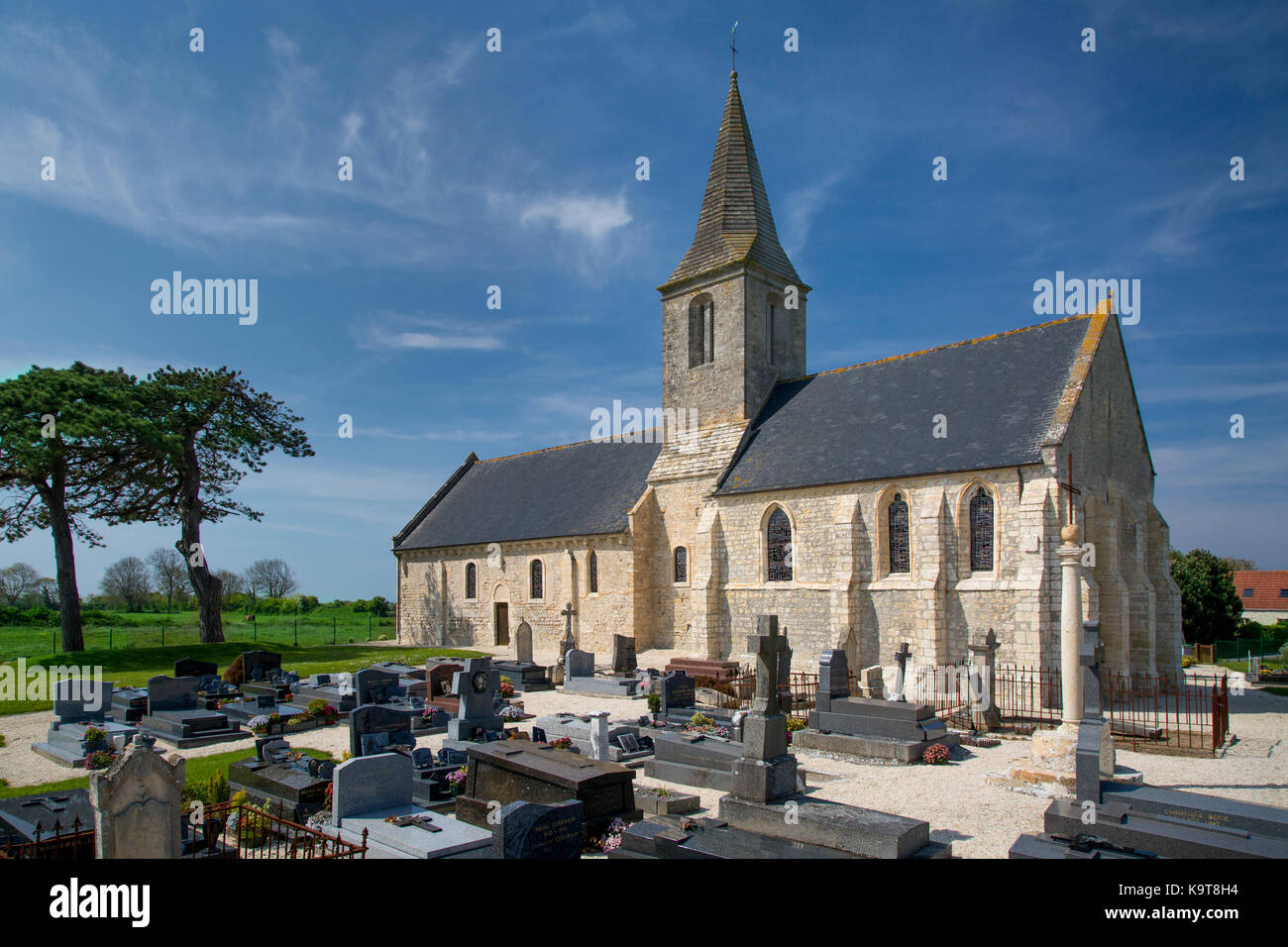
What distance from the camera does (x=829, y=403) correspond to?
999 inches

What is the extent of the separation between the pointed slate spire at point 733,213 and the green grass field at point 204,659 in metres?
17.7

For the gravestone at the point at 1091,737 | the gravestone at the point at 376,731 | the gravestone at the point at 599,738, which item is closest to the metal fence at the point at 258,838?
the gravestone at the point at 376,731

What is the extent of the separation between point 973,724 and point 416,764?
10594mm

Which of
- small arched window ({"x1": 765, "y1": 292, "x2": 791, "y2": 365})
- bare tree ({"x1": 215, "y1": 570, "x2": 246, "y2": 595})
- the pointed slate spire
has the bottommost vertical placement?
bare tree ({"x1": 215, "y1": 570, "x2": 246, "y2": 595})

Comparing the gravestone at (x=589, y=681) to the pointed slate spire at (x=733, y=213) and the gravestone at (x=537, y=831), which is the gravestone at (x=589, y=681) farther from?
the pointed slate spire at (x=733, y=213)

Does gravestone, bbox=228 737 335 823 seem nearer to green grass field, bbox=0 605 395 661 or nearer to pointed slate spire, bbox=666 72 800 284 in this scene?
green grass field, bbox=0 605 395 661

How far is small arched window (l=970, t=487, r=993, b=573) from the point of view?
19.1 m

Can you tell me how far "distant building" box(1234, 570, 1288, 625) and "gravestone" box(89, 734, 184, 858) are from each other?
56403mm

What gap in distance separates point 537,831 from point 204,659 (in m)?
24.7

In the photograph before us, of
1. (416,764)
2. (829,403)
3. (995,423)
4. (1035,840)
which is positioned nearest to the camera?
(1035,840)

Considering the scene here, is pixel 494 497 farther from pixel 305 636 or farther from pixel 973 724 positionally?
pixel 973 724

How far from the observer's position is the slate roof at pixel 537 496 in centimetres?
3011

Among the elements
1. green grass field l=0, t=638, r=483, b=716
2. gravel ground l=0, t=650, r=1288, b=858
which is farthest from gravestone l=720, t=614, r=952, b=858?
green grass field l=0, t=638, r=483, b=716
